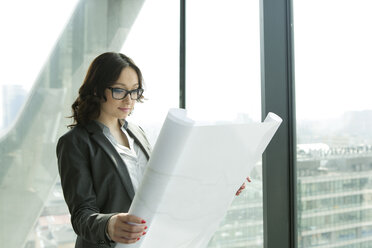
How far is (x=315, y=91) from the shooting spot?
1.56 metres

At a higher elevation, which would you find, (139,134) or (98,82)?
(98,82)

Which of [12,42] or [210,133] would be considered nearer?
[210,133]

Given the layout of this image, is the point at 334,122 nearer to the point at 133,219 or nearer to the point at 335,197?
the point at 335,197

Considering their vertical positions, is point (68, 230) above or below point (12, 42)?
below

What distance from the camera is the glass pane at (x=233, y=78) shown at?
71.9 inches

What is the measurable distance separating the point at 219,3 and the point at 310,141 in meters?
1.01

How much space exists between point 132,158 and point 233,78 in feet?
2.98

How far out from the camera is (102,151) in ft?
3.78

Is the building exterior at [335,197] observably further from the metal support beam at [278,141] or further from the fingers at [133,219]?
the fingers at [133,219]

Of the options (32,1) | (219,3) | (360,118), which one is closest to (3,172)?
(32,1)

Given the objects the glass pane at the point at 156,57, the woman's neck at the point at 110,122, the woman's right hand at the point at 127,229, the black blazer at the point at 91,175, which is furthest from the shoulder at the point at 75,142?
the glass pane at the point at 156,57

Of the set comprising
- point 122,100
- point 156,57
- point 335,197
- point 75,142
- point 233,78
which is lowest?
point 335,197

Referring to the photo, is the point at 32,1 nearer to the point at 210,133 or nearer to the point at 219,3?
the point at 219,3

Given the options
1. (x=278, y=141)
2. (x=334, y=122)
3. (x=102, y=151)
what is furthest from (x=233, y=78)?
(x=102, y=151)
